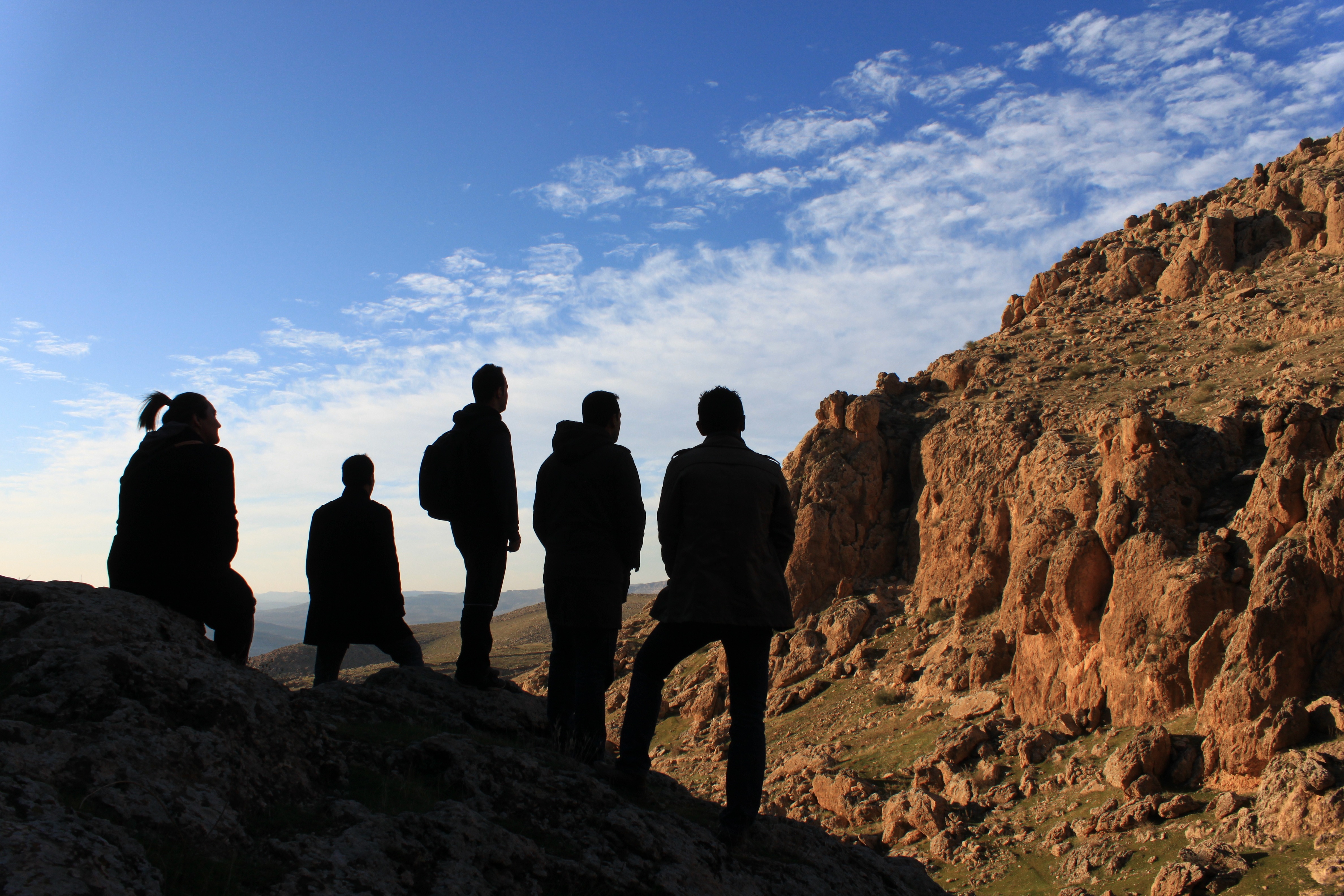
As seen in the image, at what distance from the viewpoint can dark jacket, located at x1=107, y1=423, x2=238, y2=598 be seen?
4.16m

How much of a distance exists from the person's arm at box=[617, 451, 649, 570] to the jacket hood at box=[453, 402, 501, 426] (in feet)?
3.50

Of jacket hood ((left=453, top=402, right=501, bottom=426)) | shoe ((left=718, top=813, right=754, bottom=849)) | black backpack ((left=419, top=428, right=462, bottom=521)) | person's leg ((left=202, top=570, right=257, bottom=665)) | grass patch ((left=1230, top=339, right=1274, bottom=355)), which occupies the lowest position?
shoe ((left=718, top=813, right=754, bottom=849))

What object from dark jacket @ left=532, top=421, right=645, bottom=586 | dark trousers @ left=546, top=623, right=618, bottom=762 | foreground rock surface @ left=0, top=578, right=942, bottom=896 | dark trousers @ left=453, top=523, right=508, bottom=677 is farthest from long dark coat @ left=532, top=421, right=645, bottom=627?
foreground rock surface @ left=0, top=578, right=942, bottom=896

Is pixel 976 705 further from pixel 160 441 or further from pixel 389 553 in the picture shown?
pixel 160 441

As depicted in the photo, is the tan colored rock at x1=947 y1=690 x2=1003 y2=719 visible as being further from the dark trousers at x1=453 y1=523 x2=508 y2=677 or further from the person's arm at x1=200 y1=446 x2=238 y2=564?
the person's arm at x1=200 y1=446 x2=238 y2=564

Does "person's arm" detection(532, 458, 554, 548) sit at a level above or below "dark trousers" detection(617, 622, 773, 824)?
above

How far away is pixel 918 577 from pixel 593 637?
67.2 feet

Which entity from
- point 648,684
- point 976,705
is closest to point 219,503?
point 648,684

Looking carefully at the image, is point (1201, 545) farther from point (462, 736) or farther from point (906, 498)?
point (462, 736)

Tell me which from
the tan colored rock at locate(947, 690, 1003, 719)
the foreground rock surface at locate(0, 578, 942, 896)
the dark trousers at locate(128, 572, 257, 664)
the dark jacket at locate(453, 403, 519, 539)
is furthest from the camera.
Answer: the tan colored rock at locate(947, 690, 1003, 719)

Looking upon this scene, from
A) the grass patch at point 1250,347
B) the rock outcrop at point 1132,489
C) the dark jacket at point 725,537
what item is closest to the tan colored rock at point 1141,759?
the rock outcrop at point 1132,489

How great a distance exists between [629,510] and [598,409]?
0.65 m

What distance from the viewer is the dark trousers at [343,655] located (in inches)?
236

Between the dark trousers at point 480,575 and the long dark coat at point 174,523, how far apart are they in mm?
1523
